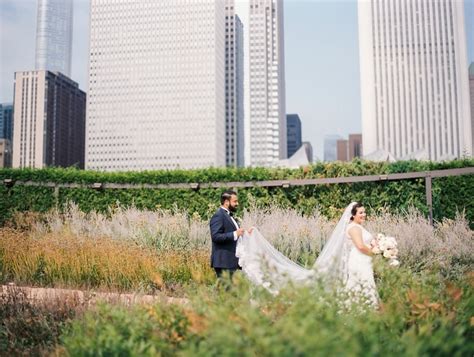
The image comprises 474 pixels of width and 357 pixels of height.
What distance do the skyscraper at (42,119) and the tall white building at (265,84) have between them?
6692cm

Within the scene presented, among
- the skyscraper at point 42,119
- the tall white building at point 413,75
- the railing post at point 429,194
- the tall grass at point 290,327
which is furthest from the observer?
the skyscraper at point 42,119

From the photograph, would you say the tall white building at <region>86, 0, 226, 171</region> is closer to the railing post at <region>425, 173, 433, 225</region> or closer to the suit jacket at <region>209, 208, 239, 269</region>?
the railing post at <region>425, 173, 433, 225</region>

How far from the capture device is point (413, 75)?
364ft

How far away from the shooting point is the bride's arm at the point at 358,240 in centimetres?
552

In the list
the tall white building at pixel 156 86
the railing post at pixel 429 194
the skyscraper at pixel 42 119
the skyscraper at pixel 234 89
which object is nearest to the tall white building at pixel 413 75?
the tall white building at pixel 156 86

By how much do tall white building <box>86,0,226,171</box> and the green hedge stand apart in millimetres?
121076

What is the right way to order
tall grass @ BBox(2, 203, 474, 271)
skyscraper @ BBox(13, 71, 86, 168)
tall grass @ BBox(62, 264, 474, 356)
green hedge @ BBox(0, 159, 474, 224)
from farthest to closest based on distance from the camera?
skyscraper @ BBox(13, 71, 86, 168) < green hedge @ BBox(0, 159, 474, 224) < tall grass @ BBox(2, 203, 474, 271) < tall grass @ BBox(62, 264, 474, 356)

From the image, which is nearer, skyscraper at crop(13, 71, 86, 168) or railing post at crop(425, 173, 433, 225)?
railing post at crop(425, 173, 433, 225)

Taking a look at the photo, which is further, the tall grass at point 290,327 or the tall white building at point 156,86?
the tall white building at point 156,86

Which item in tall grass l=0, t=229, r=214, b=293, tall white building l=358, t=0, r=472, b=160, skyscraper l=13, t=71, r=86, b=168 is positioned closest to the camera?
tall grass l=0, t=229, r=214, b=293

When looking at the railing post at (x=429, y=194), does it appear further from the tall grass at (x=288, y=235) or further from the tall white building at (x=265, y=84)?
the tall white building at (x=265, y=84)

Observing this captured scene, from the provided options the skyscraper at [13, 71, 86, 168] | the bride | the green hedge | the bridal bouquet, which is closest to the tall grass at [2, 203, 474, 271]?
the bride

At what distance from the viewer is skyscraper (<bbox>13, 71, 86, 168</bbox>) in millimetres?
170875

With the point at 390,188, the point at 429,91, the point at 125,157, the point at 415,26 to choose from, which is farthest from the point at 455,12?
the point at 390,188
